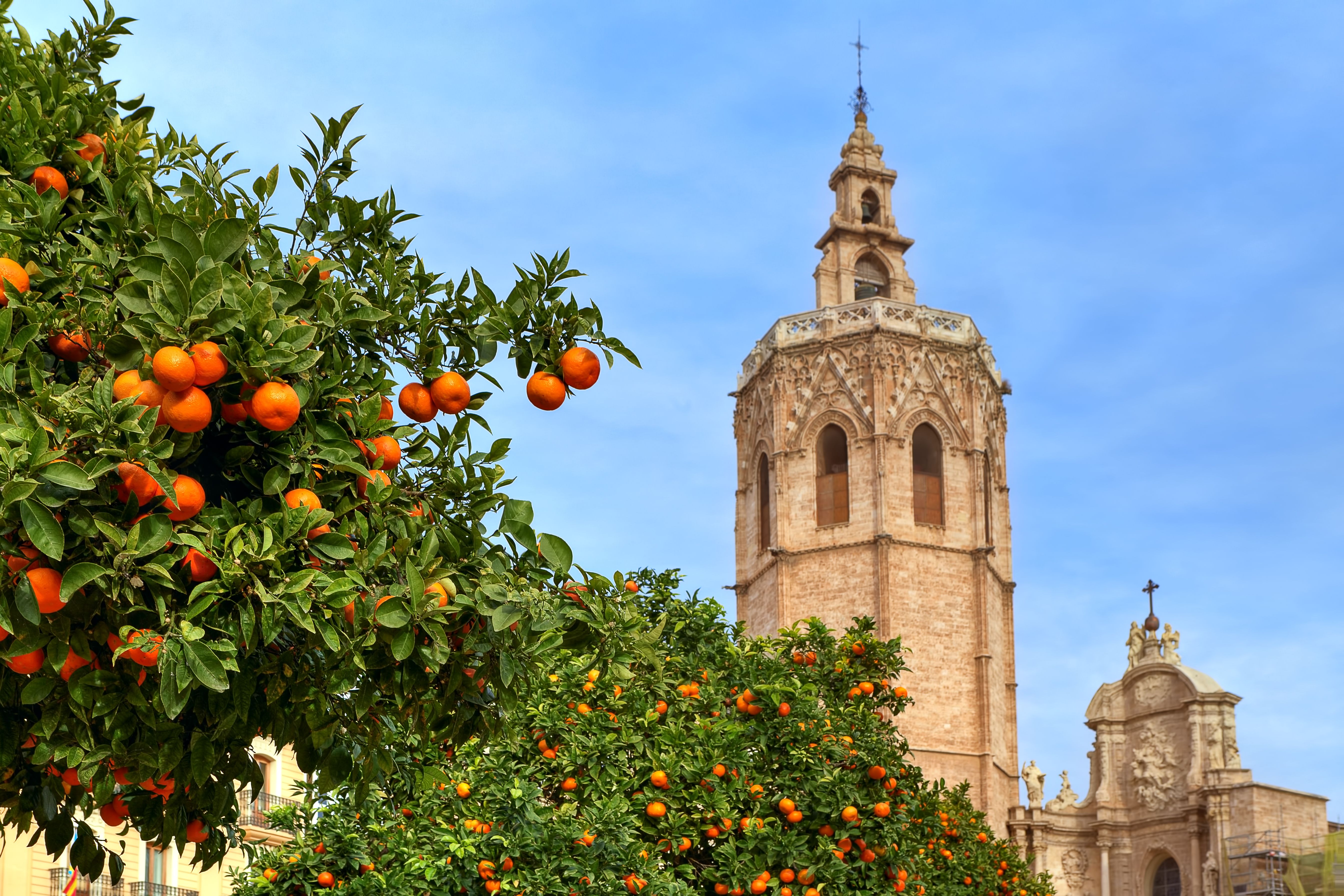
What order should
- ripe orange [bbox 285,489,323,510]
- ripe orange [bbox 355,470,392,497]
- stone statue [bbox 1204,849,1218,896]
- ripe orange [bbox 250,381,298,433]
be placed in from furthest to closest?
stone statue [bbox 1204,849,1218,896] → ripe orange [bbox 355,470,392,497] → ripe orange [bbox 285,489,323,510] → ripe orange [bbox 250,381,298,433]

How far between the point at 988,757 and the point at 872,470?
32.0 ft

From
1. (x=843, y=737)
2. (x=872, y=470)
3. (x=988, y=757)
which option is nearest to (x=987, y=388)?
(x=872, y=470)

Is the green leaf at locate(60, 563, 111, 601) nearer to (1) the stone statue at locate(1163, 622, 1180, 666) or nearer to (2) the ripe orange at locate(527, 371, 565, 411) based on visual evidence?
(2) the ripe orange at locate(527, 371, 565, 411)

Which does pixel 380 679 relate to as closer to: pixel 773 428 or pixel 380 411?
pixel 380 411

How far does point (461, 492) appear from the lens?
5.80m

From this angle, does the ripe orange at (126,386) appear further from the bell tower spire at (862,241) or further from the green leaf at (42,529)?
the bell tower spire at (862,241)

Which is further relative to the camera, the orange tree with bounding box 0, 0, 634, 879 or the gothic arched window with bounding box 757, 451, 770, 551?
the gothic arched window with bounding box 757, 451, 770, 551

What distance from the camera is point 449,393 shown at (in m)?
5.81

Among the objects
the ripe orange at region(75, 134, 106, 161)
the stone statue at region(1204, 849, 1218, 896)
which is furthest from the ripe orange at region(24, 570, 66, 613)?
the stone statue at region(1204, 849, 1218, 896)

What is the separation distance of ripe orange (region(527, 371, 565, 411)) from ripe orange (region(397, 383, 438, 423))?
1.25 feet

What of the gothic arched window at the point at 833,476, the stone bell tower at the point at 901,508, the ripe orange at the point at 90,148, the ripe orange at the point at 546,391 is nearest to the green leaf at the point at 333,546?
the ripe orange at the point at 546,391

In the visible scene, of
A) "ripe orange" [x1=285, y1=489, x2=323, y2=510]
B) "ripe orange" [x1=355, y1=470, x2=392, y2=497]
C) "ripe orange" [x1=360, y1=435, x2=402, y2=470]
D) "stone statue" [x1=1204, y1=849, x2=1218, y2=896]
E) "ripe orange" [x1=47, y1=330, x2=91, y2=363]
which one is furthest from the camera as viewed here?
"stone statue" [x1=1204, y1=849, x2=1218, y2=896]

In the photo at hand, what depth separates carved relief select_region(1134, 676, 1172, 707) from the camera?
48781mm

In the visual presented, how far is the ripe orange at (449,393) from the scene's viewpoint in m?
5.81
